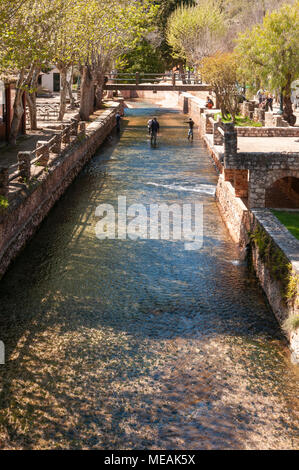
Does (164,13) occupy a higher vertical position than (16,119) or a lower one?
higher

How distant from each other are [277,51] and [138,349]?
71.5 ft

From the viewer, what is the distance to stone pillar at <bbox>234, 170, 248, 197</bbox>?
19891 millimetres

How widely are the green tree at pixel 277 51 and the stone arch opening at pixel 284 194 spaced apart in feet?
27.5

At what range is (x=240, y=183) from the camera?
20047 millimetres

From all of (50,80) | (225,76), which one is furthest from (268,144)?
(50,80)

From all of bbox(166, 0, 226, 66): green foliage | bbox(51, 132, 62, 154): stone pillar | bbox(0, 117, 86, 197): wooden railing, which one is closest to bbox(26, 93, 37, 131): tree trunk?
bbox(0, 117, 86, 197): wooden railing

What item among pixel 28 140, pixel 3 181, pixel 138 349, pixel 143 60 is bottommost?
pixel 138 349

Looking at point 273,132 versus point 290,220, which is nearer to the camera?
point 290,220

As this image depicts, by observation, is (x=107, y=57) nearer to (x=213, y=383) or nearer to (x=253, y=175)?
(x=253, y=175)

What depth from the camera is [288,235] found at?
14305 millimetres

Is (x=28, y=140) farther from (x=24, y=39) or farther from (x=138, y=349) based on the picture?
(x=138, y=349)
